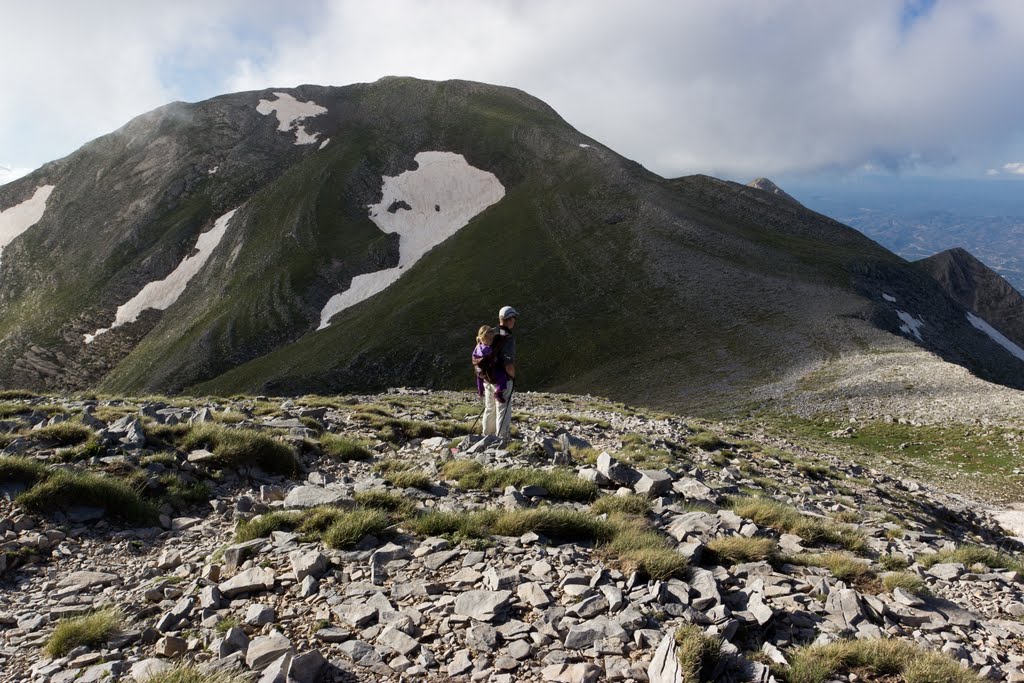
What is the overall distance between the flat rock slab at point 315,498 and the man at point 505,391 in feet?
18.8

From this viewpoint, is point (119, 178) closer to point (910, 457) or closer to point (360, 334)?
point (360, 334)

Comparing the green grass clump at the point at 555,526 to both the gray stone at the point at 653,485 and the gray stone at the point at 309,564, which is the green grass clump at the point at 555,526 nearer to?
the gray stone at the point at 309,564

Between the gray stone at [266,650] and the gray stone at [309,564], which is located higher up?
the gray stone at [309,564]

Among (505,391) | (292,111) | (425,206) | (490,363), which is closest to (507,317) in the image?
(490,363)

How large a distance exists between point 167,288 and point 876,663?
10443 cm

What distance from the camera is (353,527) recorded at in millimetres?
8359

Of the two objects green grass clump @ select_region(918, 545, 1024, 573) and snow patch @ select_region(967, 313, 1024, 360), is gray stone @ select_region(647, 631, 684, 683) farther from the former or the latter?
snow patch @ select_region(967, 313, 1024, 360)

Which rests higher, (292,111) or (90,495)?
(292,111)

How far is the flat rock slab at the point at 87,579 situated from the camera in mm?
7719

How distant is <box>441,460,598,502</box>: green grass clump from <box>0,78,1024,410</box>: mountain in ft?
102

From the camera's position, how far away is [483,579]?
734cm

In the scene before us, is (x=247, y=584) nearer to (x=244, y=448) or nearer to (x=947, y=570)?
(x=244, y=448)

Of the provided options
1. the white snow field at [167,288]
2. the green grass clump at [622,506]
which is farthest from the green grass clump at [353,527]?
the white snow field at [167,288]

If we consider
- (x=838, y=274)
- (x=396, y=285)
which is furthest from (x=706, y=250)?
(x=396, y=285)
